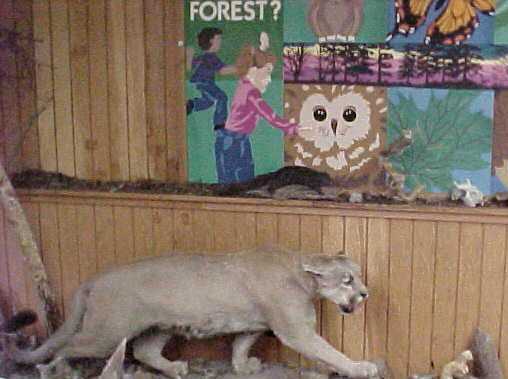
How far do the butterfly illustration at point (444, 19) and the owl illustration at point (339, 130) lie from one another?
0.58ft

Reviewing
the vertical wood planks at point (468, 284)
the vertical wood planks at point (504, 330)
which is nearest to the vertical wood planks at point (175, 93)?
the vertical wood planks at point (468, 284)

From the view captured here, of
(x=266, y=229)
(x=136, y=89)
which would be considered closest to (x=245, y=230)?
(x=266, y=229)

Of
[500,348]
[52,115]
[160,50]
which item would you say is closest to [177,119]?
[160,50]

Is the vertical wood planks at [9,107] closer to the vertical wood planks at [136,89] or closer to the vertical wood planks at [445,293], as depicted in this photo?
the vertical wood planks at [136,89]

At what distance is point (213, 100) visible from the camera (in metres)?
2.19

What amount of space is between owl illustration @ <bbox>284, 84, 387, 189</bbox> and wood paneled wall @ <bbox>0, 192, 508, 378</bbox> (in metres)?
0.11

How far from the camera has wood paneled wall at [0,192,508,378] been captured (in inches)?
81.9

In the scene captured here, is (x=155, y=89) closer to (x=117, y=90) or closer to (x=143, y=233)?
(x=117, y=90)

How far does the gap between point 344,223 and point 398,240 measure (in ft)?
0.49

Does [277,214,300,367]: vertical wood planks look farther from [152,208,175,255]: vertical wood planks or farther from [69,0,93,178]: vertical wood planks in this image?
[69,0,93,178]: vertical wood planks

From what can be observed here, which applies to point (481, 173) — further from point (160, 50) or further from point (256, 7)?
point (160, 50)

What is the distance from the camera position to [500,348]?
211 cm

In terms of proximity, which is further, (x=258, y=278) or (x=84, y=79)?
(x=84, y=79)

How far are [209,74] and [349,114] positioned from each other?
0.40 m
